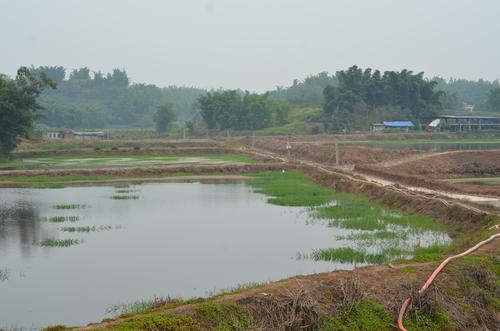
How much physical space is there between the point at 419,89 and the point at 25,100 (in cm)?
4635

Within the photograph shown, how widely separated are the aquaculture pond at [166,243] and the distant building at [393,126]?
41786 millimetres

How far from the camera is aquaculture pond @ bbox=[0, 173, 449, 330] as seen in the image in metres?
11.3

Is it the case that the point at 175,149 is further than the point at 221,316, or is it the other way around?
the point at 175,149

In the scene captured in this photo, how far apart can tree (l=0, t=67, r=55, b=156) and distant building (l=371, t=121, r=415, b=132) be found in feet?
121

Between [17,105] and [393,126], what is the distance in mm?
40033

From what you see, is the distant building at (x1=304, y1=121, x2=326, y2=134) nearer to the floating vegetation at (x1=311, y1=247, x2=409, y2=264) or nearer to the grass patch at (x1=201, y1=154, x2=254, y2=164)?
the grass patch at (x1=201, y1=154, x2=254, y2=164)

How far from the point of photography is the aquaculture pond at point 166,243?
444 inches


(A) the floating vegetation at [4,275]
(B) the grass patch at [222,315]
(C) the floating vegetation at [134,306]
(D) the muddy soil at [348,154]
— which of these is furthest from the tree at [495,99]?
(B) the grass patch at [222,315]

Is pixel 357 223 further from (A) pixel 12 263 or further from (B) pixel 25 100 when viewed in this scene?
(B) pixel 25 100

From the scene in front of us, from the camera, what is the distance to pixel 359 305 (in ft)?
29.7

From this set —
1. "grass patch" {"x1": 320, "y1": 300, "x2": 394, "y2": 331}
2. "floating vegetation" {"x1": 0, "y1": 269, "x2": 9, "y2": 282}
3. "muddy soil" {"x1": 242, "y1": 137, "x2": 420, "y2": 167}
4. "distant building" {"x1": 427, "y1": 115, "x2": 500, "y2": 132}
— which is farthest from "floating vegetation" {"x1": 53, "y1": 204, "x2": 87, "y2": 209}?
"distant building" {"x1": 427, "y1": 115, "x2": 500, "y2": 132}

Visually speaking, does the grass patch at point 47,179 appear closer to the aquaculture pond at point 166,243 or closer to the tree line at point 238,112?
the aquaculture pond at point 166,243

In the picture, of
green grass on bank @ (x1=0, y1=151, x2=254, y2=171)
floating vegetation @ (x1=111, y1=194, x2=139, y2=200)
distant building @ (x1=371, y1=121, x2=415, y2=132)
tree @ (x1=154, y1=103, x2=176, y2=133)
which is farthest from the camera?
tree @ (x1=154, y1=103, x2=176, y2=133)

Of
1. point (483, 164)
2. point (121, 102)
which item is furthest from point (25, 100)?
point (121, 102)
